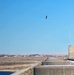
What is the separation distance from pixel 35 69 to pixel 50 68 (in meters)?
0.95

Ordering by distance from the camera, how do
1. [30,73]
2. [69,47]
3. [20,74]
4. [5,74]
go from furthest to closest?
[69,47]
[5,74]
[30,73]
[20,74]

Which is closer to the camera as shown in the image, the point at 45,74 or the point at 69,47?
the point at 45,74

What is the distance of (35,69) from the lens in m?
16.4

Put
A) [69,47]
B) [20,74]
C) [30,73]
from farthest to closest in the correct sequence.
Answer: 1. [69,47]
2. [30,73]
3. [20,74]

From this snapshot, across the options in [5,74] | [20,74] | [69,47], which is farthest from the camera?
[69,47]

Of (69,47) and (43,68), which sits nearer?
(43,68)

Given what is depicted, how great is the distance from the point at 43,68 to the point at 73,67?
176cm

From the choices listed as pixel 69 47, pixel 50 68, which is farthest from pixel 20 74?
pixel 69 47

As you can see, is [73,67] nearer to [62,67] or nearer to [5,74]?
[62,67]

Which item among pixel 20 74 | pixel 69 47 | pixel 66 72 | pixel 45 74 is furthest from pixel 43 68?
pixel 69 47

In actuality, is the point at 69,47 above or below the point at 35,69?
above

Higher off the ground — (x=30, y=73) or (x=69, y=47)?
(x=69, y=47)

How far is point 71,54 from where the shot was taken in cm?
4447

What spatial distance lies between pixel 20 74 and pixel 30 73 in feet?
10.5
